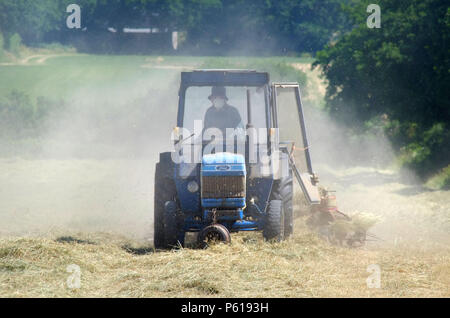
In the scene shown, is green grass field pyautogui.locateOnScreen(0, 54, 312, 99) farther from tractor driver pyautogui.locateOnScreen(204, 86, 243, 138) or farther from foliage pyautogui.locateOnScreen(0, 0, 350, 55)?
tractor driver pyautogui.locateOnScreen(204, 86, 243, 138)

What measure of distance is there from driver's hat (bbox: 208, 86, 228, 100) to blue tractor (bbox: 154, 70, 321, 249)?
15mm

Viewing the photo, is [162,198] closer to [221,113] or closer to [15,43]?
[221,113]

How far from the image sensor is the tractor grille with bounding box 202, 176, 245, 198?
9625mm

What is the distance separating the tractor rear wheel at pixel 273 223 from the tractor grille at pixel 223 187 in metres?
0.50

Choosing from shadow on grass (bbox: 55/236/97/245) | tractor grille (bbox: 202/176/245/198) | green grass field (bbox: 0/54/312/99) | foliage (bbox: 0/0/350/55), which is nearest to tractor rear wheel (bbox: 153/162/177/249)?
tractor grille (bbox: 202/176/245/198)

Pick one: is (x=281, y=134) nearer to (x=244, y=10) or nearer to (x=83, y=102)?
(x=83, y=102)

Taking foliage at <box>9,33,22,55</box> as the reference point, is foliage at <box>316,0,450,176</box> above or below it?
below

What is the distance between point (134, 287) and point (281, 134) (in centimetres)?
613

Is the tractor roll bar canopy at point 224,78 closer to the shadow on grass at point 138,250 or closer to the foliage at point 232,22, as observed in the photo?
the shadow on grass at point 138,250

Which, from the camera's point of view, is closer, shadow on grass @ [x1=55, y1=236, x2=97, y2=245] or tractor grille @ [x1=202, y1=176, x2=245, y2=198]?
tractor grille @ [x1=202, y1=176, x2=245, y2=198]

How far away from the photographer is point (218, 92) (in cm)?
1048

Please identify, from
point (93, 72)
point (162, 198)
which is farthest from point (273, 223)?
point (93, 72)

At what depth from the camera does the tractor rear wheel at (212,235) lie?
9.35 metres
